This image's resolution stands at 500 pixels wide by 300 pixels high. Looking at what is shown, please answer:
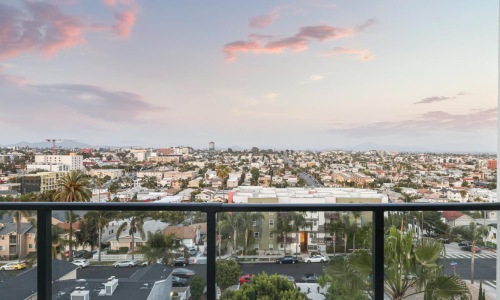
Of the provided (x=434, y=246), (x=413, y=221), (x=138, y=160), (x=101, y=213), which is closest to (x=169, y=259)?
(x=101, y=213)

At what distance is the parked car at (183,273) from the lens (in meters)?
1.71

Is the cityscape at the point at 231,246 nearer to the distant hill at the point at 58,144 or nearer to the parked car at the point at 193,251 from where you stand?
the parked car at the point at 193,251

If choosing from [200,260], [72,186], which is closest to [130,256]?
[200,260]

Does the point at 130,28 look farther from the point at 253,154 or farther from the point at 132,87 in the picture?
the point at 253,154

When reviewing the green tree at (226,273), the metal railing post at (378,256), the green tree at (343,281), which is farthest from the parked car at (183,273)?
the metal railing post at (378,256)

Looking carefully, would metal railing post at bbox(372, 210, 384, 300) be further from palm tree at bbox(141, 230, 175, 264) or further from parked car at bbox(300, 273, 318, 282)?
palm tree at bbox(141, 230, 175, 264)

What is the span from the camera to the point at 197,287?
1.69 meters

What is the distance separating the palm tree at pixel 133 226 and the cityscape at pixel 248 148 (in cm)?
1

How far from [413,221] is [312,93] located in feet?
11.9

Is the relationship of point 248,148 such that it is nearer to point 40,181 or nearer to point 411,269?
point 40,181

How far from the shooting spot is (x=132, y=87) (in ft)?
17.7

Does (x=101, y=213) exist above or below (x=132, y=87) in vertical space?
below

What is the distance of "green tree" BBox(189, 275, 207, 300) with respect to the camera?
5.54ft

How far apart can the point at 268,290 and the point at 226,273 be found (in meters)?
0.26
